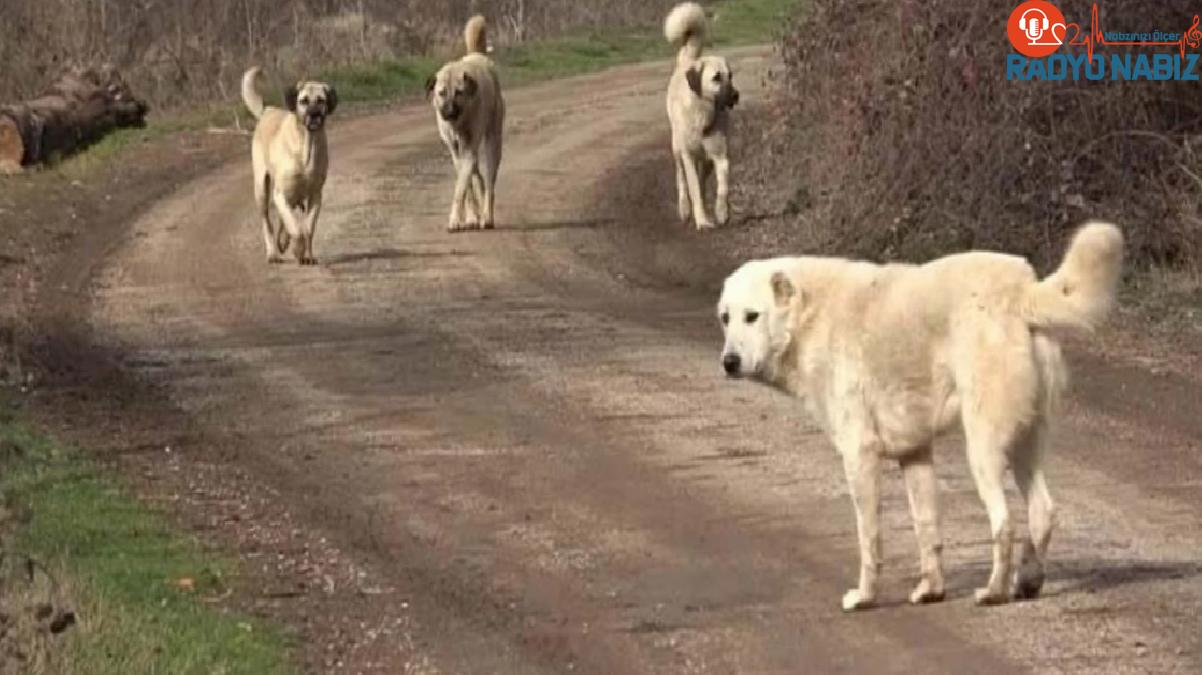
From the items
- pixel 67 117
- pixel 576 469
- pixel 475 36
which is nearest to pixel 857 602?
pixel 576 469

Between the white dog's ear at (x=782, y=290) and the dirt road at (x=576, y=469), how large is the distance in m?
1.09

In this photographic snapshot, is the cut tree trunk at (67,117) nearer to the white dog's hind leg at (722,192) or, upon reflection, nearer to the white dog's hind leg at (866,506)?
the white dog's hind leg at (722,192)

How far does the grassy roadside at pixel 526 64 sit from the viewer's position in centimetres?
2927

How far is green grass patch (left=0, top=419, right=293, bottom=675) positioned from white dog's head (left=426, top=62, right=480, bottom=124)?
8.89 m

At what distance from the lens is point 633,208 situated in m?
23.3

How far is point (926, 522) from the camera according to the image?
9219 mm

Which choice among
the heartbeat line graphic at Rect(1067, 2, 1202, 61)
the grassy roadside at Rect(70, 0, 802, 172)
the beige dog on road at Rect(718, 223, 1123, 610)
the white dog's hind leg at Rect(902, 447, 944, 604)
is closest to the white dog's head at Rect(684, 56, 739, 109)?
the heartbeat line graphic at Rect(1067, 2, 1202, 61)

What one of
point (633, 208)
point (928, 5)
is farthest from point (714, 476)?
point (633, 208)

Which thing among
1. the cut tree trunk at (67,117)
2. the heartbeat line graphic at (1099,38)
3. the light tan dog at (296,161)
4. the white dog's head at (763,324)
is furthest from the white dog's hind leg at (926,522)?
the cut tree trunk at (67,117)

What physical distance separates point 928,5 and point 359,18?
22.1 m

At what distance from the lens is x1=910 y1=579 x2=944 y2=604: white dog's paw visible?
921 cm

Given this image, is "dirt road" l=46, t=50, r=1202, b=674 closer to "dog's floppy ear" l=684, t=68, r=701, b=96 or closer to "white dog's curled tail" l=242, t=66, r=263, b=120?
"white dog's curled tail" l=242, t=66, r=263, b=120

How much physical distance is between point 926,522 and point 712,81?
1259 centimetres

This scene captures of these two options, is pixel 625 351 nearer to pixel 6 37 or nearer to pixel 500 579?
pixel 500 579
